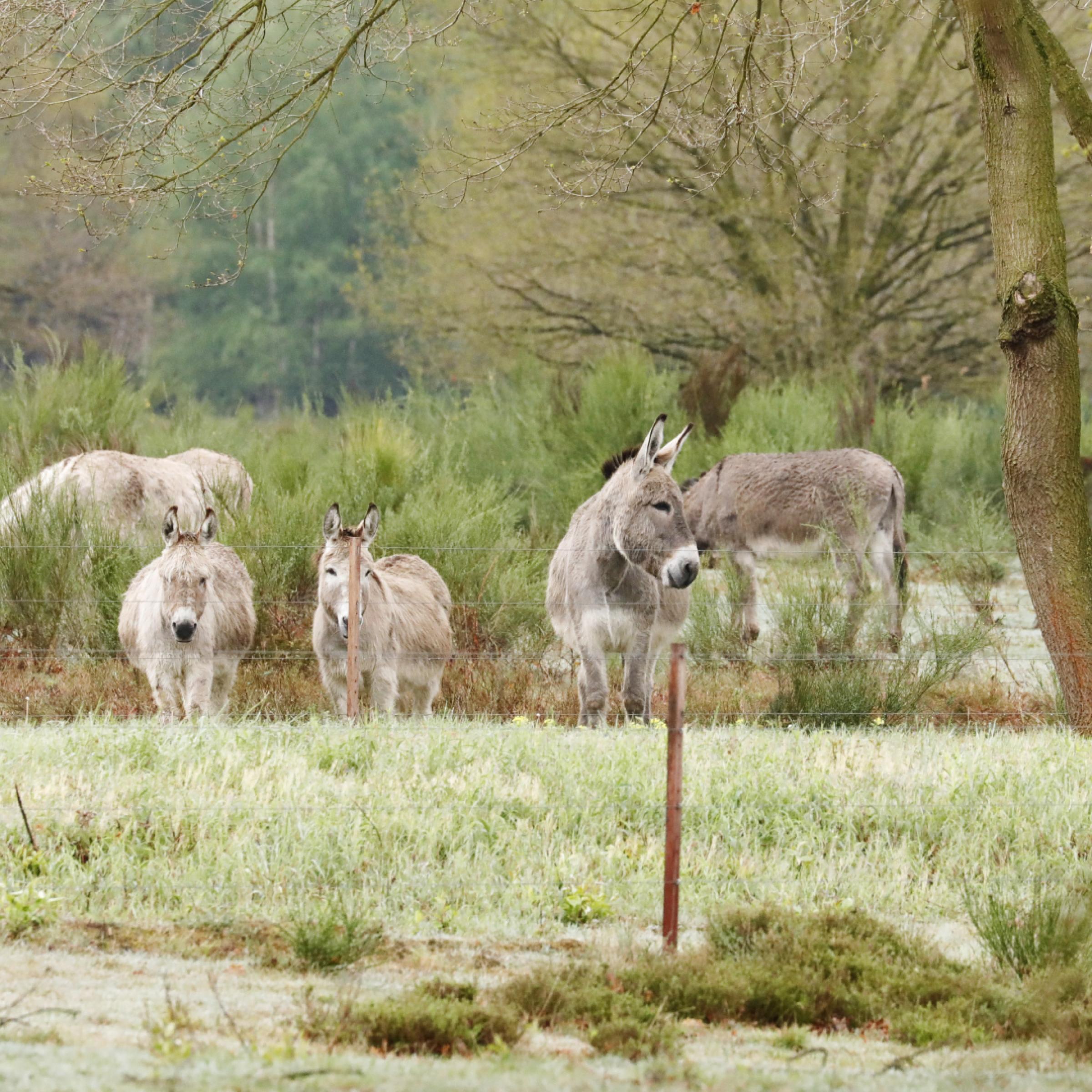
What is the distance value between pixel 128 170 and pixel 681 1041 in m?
8.97

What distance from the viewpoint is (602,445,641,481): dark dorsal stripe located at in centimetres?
1111

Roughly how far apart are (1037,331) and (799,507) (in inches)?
201

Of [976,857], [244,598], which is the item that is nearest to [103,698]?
[244,598]

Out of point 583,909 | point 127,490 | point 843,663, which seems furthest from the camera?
point 127,490

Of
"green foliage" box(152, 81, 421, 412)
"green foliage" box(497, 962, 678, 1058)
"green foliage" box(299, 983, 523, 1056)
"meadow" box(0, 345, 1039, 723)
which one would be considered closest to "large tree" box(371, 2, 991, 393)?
"meadow" box(0, 345, 1039, 723)

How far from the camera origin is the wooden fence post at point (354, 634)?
999 centimetres

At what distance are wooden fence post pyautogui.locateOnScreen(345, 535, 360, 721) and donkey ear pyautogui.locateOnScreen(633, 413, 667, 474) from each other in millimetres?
1936

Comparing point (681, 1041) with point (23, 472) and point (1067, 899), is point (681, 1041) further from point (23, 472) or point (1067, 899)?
point (23, 472)

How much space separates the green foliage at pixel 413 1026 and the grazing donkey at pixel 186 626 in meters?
5.14

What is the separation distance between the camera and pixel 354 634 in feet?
32.8

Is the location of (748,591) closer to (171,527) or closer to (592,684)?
(592,684)

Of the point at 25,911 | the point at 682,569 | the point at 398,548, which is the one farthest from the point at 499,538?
the point at 25,911

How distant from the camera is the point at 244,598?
11.7m

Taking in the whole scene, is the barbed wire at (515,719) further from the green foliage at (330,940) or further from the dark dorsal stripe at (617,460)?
the green foliage at (330,940)
